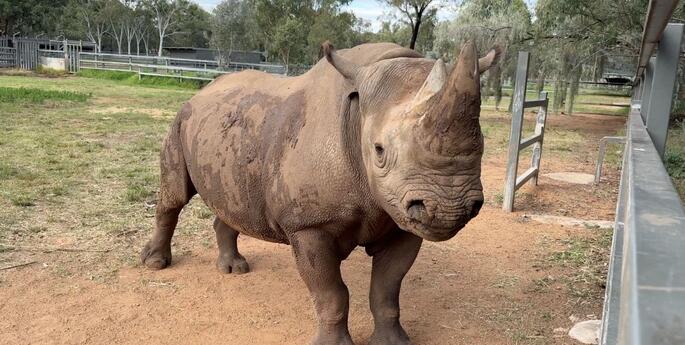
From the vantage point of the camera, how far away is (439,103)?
219 cm

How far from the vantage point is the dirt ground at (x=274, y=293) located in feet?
12.2

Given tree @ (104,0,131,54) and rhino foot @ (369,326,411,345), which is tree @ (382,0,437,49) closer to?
rhino foot @ (369,326,411,345)

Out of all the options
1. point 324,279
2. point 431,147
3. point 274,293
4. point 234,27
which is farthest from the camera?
point 234,27

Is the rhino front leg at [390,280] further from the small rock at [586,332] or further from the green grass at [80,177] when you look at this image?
the green grass at [80,177]

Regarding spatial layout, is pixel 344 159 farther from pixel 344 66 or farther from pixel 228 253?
pixel 228 253

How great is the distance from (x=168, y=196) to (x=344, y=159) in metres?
2.02

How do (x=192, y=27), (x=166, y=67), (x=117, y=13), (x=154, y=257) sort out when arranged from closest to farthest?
(x=154, y=257) → (x=166, y=67) → (x=117, y=13) → (x=192, y=27)

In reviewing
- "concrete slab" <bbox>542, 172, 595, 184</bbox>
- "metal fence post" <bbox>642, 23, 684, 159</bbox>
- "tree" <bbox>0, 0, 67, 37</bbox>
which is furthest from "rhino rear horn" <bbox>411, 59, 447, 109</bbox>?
"tree" <bbox>0, 0, 67, 37</bbox>

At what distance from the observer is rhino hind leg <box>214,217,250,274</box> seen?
4.73 meters

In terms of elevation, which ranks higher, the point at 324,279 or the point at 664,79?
the point at 664,79

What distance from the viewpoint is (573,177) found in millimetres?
9227

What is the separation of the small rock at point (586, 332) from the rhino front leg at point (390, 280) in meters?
1.08

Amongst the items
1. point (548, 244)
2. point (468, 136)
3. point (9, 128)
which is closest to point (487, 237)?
point (548, 244)

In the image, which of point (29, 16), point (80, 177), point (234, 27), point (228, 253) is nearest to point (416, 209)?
point (228, 253)
